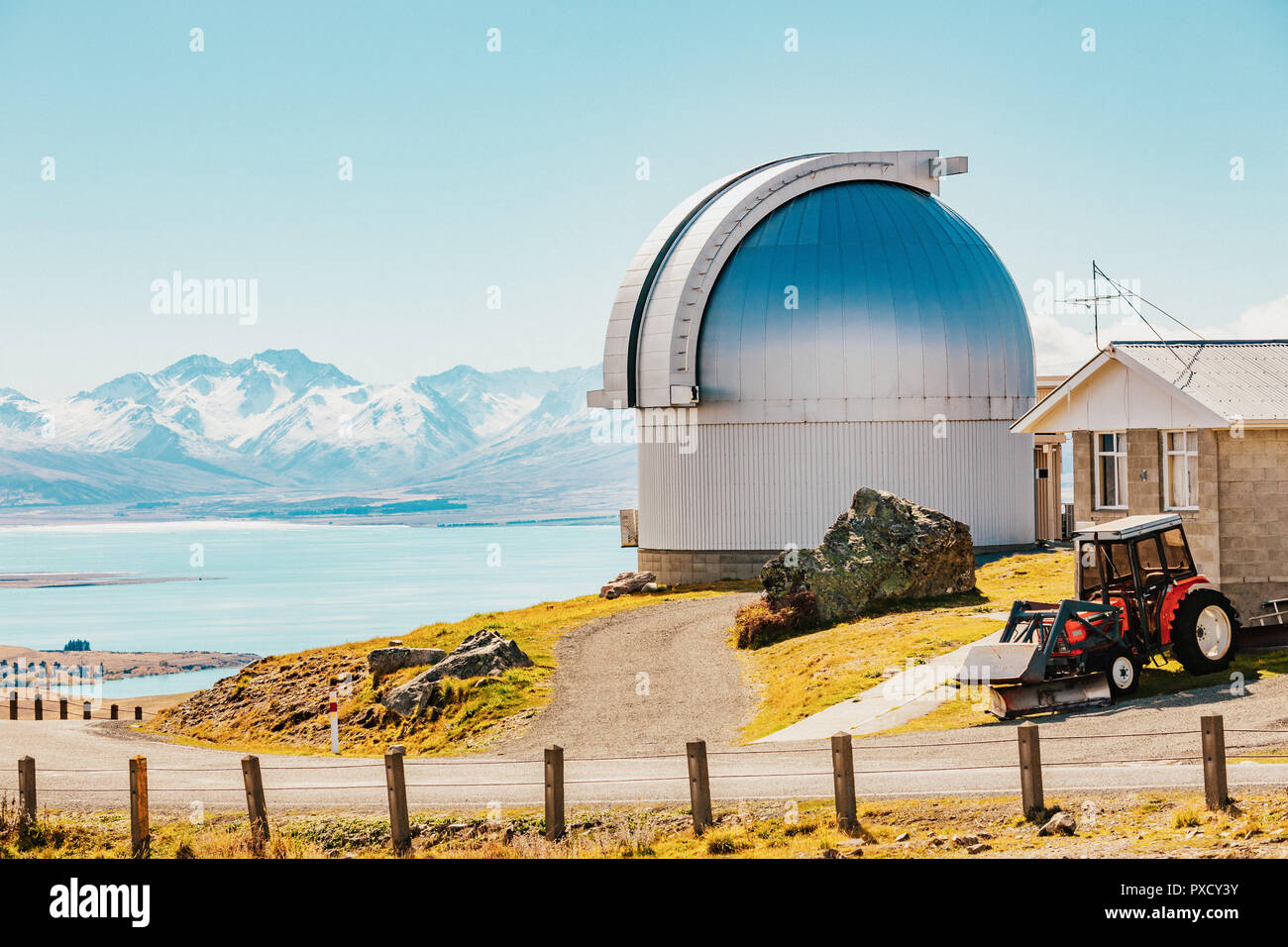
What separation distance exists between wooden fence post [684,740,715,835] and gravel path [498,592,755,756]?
483cm

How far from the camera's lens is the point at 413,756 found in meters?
24.5

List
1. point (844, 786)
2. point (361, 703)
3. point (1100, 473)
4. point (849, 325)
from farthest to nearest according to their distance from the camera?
1. point (849, 325)
2. point (361, 703)
3. point (1100, 473)
4. point (844, 786)

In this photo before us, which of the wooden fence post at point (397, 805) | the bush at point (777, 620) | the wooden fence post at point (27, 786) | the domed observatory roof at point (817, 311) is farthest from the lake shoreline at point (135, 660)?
the wooden fence post at point (397, 805)

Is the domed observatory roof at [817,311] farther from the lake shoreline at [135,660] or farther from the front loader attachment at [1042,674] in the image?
the lake shoreline at [135,660]

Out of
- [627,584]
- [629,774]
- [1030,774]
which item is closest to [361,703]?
[629,774]

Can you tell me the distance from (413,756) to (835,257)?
76.3ft

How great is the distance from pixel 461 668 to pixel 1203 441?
15.5m

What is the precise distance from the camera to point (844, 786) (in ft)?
46.1

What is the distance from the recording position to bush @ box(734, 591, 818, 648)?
31.0m

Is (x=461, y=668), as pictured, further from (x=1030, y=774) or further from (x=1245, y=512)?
(x=1030, y=774)

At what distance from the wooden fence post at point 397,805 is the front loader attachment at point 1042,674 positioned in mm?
9399

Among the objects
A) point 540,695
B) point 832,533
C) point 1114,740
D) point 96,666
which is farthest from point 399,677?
point 96,666

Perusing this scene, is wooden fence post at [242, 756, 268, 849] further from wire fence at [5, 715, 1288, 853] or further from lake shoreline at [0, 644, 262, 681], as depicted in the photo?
lake shoreline at [0, 644, 262, 681]
